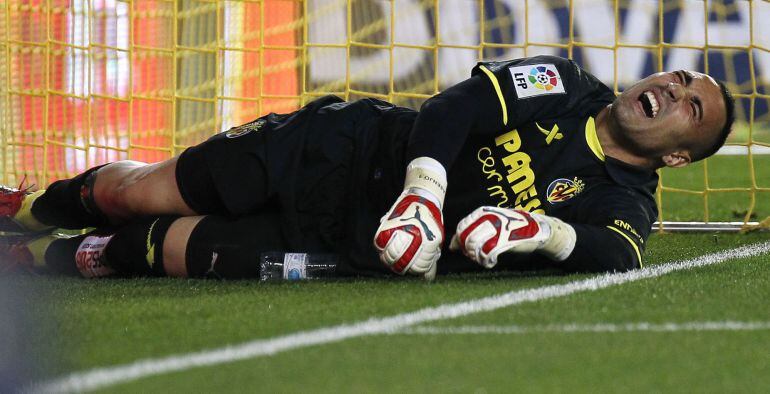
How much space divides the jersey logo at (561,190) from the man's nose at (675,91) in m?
0.35

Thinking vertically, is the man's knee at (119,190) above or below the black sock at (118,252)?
above

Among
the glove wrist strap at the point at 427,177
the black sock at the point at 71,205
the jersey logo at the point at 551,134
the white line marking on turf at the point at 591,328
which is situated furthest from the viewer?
the black sock at the point at 71,205

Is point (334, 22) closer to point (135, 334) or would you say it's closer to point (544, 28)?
point (544, 28)

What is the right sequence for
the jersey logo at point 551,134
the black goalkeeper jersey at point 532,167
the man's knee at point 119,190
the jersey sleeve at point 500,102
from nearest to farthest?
1. the jersey sleeve at point 500,102
2. the black goalkeeper jersey at point 532,167
3. the jersey logo at point 551,134
4. the man's knee at point 119,190

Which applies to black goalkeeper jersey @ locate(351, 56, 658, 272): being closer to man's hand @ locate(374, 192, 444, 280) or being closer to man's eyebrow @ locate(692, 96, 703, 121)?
man's eyebrow @ locate(692, 96, 703, 121)

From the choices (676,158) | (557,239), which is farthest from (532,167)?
(676,158)

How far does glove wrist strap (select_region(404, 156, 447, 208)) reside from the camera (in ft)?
9.60

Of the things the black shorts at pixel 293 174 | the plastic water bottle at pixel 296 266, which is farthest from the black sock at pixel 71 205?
the plastic water bottle at pixel 296 266

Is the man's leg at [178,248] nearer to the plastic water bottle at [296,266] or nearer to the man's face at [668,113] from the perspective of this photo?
the plastic water bottle at [296,266]

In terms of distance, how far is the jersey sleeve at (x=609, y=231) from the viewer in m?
3.12

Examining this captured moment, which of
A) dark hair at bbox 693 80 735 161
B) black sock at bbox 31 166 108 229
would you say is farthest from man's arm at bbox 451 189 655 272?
black sock at bbox 31 166 108 229

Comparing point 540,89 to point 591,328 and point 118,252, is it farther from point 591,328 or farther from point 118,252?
point 118,252

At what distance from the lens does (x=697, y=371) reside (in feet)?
6.64

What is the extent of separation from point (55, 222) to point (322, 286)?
1127mm
